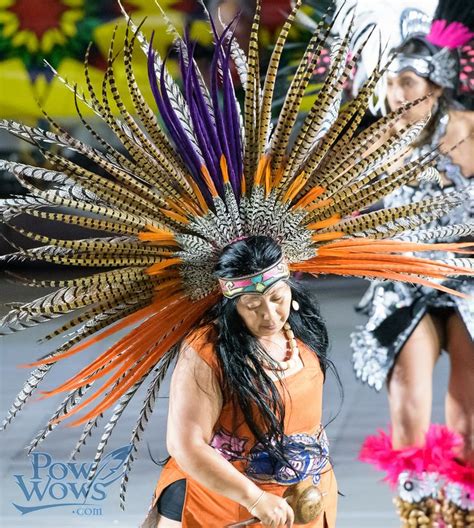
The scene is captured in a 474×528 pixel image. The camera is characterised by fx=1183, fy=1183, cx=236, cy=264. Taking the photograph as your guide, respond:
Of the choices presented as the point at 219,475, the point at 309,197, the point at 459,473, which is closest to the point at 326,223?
the point at 309,197

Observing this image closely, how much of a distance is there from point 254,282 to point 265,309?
0.06 m

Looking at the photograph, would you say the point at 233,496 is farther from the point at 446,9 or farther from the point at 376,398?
the point at 376,398

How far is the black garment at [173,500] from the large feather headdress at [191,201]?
0.53 feet

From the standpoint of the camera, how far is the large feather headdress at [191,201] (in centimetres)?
222

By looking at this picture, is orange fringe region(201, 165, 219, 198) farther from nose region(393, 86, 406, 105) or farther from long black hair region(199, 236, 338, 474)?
nose region(393, 86, 406, 105)

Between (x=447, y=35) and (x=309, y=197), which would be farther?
(x=447, y=35)

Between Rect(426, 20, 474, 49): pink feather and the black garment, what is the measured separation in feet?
5.79

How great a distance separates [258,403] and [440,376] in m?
1.48

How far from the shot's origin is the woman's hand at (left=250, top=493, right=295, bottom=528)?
2160mm

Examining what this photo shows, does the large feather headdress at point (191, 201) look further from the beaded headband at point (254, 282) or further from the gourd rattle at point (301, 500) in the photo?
the gourd rattle at point (301, 500)

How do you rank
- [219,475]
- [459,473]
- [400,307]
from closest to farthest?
[219,475] < [459,473] < [400,307]

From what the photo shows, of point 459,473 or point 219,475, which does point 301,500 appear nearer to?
point 219,475

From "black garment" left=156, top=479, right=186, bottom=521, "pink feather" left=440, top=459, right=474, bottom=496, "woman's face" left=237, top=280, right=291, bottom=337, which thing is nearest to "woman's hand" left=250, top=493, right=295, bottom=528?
"black garment" left=156, top=479, right=186, bottom=521

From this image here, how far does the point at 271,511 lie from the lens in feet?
7.10
